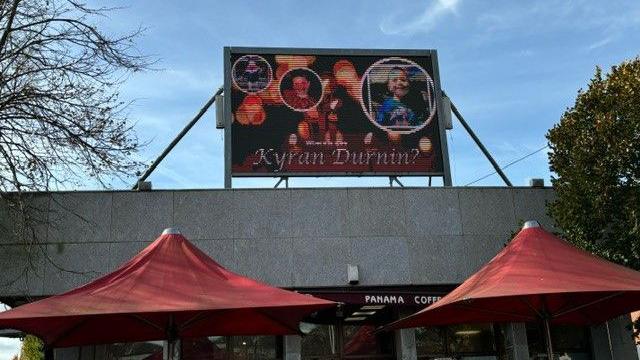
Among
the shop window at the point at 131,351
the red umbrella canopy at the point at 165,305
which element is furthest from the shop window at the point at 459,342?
the red umbrella canopy at the point at 165,305

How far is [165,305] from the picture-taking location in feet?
19.2

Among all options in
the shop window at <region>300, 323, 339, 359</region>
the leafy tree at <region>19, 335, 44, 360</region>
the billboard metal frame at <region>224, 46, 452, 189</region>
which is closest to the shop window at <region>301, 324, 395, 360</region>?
the shop window at <region>300, 323, 339, 359</region>

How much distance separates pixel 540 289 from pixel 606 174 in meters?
4.73

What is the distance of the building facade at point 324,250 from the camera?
1129 cm

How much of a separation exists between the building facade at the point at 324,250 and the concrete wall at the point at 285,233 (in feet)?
0.06

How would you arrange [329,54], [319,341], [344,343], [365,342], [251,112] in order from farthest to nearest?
[329,54], [251,112], [365,342], [344,343], [319,341]

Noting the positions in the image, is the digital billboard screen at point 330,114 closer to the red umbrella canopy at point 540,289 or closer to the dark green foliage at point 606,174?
the dark green foliage at point 606,174

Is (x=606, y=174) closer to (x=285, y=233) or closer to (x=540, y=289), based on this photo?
(x=540, y=289)

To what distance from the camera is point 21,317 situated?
571cm

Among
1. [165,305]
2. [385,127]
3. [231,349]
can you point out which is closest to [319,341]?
[231,349]

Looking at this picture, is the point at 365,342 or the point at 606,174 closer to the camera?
the point at 606,174

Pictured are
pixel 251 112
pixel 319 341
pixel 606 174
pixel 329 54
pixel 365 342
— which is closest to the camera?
pixel 606 174

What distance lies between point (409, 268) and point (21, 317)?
731 cm

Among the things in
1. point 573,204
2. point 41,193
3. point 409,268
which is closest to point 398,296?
point 409,268
